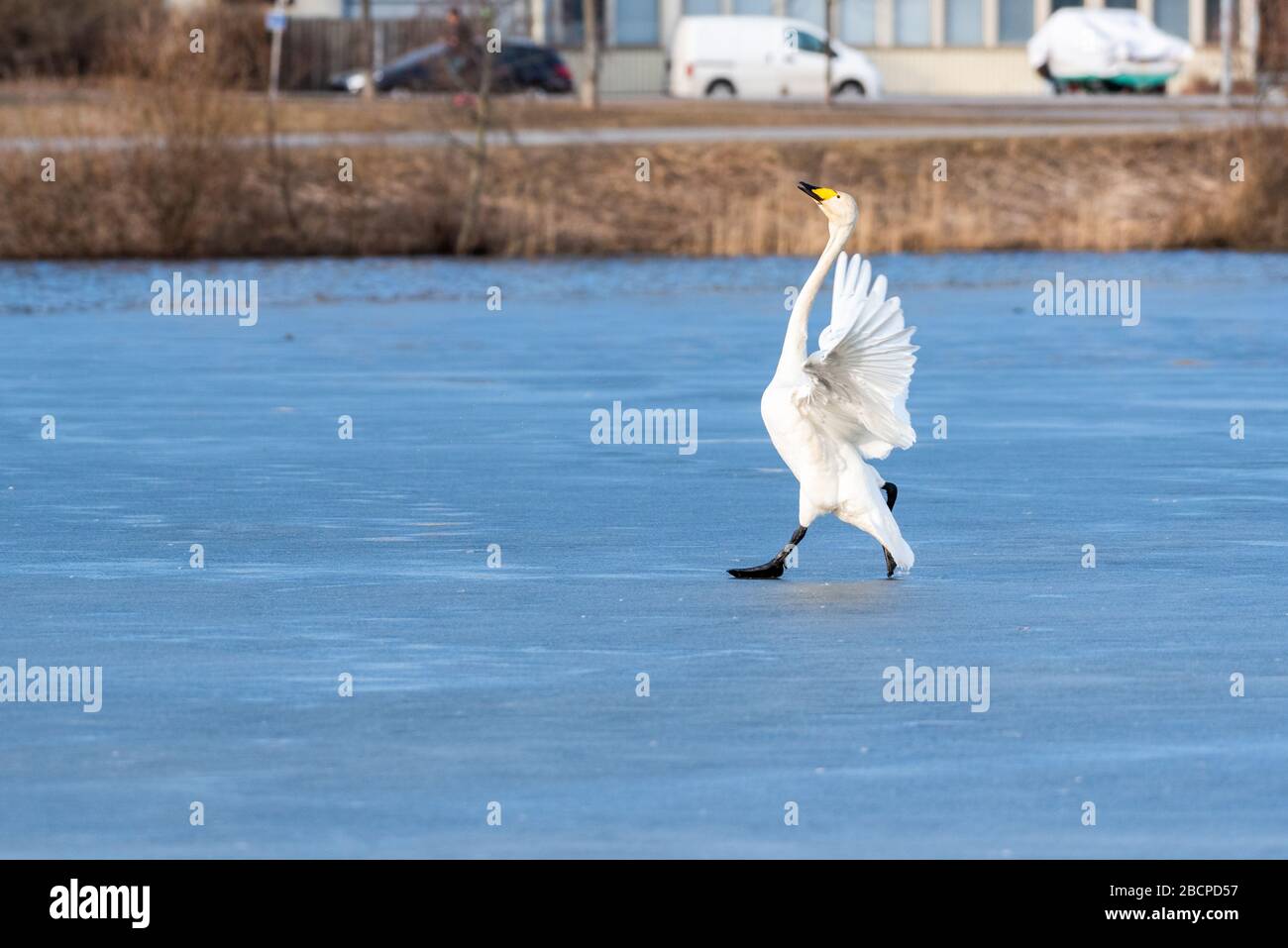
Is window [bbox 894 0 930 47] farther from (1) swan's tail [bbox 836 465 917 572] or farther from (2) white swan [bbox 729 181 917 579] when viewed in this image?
(1) swan's tail [bbox 836 465 917 572]

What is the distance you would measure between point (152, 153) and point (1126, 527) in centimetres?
2687

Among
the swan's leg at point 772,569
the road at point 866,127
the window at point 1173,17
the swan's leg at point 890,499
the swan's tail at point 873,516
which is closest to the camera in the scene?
the swan's tail at point 873,516

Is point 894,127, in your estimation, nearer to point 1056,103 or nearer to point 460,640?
point 1056,103

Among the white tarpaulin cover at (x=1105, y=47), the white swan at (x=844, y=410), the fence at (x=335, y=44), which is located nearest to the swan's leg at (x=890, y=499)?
the white swan at (x=844, y=410)

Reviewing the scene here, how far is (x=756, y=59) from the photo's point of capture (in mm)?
68625

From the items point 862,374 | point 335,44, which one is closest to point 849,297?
point 862,374

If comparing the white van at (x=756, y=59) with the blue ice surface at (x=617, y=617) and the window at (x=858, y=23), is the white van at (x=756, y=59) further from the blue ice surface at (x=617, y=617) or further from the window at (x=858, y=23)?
the blue ice surface at (x=617, y=617)

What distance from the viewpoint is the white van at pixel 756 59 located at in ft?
225

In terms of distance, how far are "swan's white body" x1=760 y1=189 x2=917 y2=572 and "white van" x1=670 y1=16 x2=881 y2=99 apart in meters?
56.9

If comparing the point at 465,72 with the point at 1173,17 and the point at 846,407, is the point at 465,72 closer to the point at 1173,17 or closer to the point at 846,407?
the point at 846,407

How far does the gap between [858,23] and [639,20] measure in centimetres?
577

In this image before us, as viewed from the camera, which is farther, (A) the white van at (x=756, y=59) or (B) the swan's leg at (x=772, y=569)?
(A) the white van at (x=756, y=59)

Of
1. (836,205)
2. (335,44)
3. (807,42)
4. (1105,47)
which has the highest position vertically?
(335,44)

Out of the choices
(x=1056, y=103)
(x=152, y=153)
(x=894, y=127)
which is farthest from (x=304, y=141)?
(x=1056, y=103)
